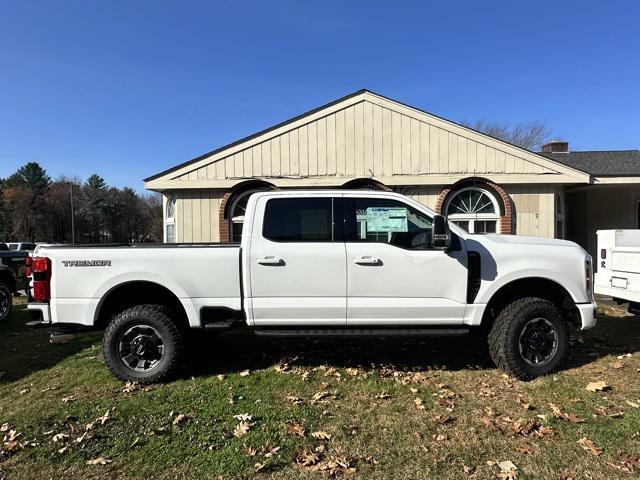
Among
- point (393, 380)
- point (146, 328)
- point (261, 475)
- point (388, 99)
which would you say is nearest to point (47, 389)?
point (146, 328)

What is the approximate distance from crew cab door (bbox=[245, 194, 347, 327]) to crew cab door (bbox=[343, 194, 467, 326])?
0.45 feet

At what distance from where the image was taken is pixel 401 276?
198 inches

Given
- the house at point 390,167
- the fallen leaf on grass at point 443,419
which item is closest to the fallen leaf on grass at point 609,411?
the fallen leaf on grass at point 443,419

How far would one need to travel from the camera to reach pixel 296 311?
506cm

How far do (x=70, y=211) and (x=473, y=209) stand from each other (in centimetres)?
7164

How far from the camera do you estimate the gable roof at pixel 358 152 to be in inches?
493

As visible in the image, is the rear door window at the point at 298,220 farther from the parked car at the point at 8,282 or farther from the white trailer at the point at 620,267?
the parked car at the point at 8,282

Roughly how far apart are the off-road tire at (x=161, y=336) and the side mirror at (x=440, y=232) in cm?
281

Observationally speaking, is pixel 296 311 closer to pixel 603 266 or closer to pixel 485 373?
pixel 485 373

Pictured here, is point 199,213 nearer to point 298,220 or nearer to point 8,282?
point 8,282

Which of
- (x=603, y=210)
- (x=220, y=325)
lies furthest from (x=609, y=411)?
(x=603, y=210)

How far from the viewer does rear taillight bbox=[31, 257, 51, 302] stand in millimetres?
5012

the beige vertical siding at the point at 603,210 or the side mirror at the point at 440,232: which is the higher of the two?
the beige vertical siding at the point at 603,210

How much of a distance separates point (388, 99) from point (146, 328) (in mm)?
9491
